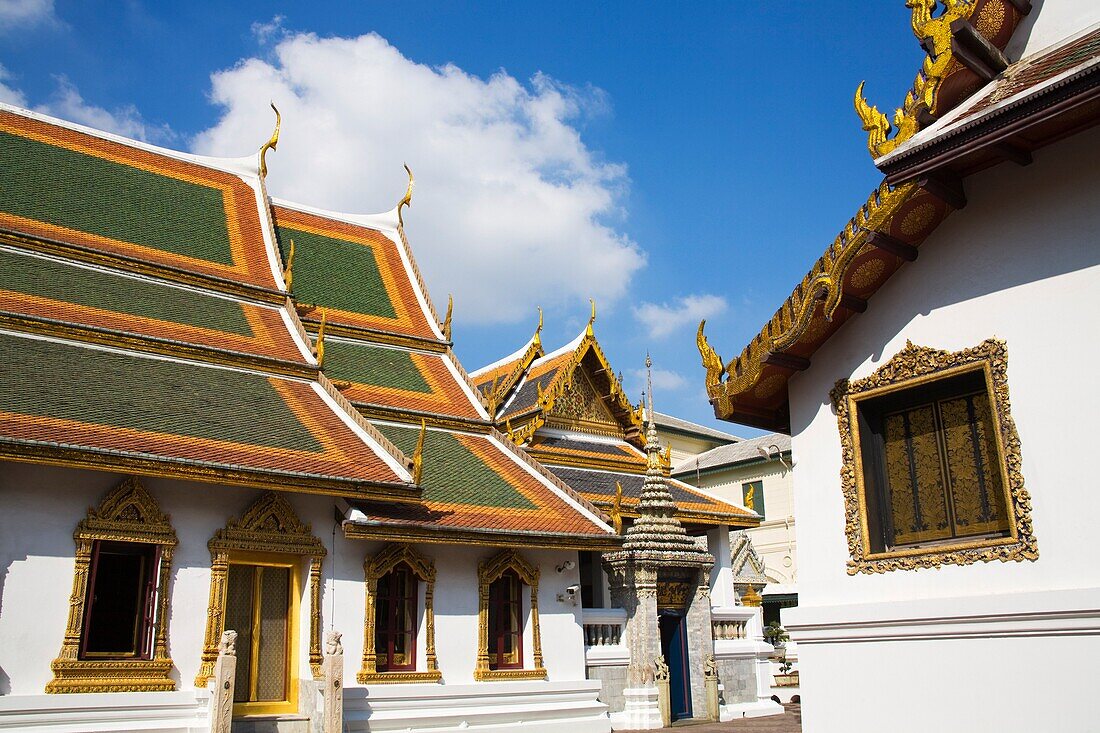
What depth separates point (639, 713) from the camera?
42.8ft

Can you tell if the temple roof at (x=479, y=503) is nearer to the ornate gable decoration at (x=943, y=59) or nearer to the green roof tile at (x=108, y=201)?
the green roof tile at (x=108, y=201)

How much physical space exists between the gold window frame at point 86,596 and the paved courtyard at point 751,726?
21.5ft

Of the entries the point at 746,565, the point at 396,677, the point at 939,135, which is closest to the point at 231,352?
the point at 396,677

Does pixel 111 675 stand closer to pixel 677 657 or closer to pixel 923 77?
pixel 677 657

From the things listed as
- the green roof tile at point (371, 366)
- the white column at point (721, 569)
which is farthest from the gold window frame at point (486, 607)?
the white column at point (721, 569)

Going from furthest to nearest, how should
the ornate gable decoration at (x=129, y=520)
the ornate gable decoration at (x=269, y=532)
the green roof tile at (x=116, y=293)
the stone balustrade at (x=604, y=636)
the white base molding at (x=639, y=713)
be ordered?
the stone balustrade at (x=604, y=636) < the white base molding at (x=639, y=713) < the green roof tile at (x=116, y=293) < the ornate gable decoration at (x=269, y=532) < the ornate gable decoration at (x=129, y=520)

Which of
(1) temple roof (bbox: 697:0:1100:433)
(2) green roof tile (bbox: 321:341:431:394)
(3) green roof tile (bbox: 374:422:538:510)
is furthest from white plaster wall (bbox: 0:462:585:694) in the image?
(1) temple roof (bbox: 697:0:1100:433)

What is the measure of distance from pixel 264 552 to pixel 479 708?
3308mm

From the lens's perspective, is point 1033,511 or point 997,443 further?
point 997,443

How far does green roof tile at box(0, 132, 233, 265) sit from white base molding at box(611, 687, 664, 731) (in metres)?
8.77

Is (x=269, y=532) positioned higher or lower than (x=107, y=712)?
higher

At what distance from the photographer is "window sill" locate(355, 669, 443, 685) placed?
10945 millimetres

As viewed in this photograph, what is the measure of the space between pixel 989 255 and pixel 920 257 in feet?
1.35

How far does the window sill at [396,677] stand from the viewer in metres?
10.9
